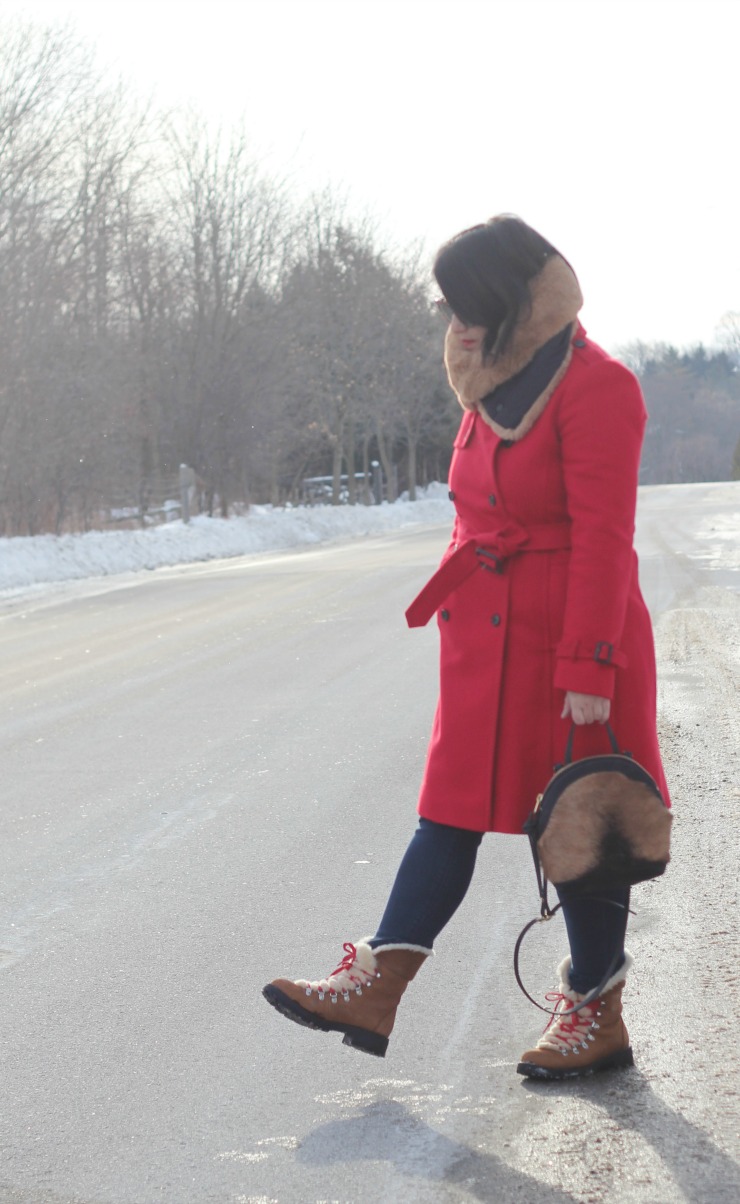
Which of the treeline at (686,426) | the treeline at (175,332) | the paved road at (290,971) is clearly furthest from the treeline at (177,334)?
the treeline at (686,426)

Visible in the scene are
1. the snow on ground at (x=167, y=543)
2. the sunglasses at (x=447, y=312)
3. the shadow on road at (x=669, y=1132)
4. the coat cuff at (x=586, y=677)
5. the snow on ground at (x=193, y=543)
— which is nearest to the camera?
the shadow on road at (x=669, y=1132)

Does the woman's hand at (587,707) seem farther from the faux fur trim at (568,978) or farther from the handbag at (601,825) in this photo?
the faux fur trim at (568,978)

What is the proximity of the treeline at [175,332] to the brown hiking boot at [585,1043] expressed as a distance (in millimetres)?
22879

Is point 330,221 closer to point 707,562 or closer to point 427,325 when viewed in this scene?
point 427,325

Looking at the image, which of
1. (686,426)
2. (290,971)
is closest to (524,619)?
(290,971)

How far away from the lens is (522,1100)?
3.13 metres

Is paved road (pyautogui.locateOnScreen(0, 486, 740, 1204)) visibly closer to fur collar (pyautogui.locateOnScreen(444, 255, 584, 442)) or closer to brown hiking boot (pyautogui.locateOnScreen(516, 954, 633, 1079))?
brown hiking boot (pyautogui.locateOnScreen(516, 954, 633, 1079))

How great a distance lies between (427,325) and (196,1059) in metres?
53.2

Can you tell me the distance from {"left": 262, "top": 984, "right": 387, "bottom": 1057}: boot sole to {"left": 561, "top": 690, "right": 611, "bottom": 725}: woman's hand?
2.78 ft

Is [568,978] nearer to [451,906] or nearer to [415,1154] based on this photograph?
[451,906]

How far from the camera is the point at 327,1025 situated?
3314 mm

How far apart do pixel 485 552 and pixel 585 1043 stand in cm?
107

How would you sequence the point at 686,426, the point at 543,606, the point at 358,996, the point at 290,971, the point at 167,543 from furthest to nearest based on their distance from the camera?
the point at 686,426
the point at 167,543
the point at 290,971
the point at 358,996
the point at 543,606

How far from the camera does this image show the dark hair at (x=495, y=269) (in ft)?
10.4
